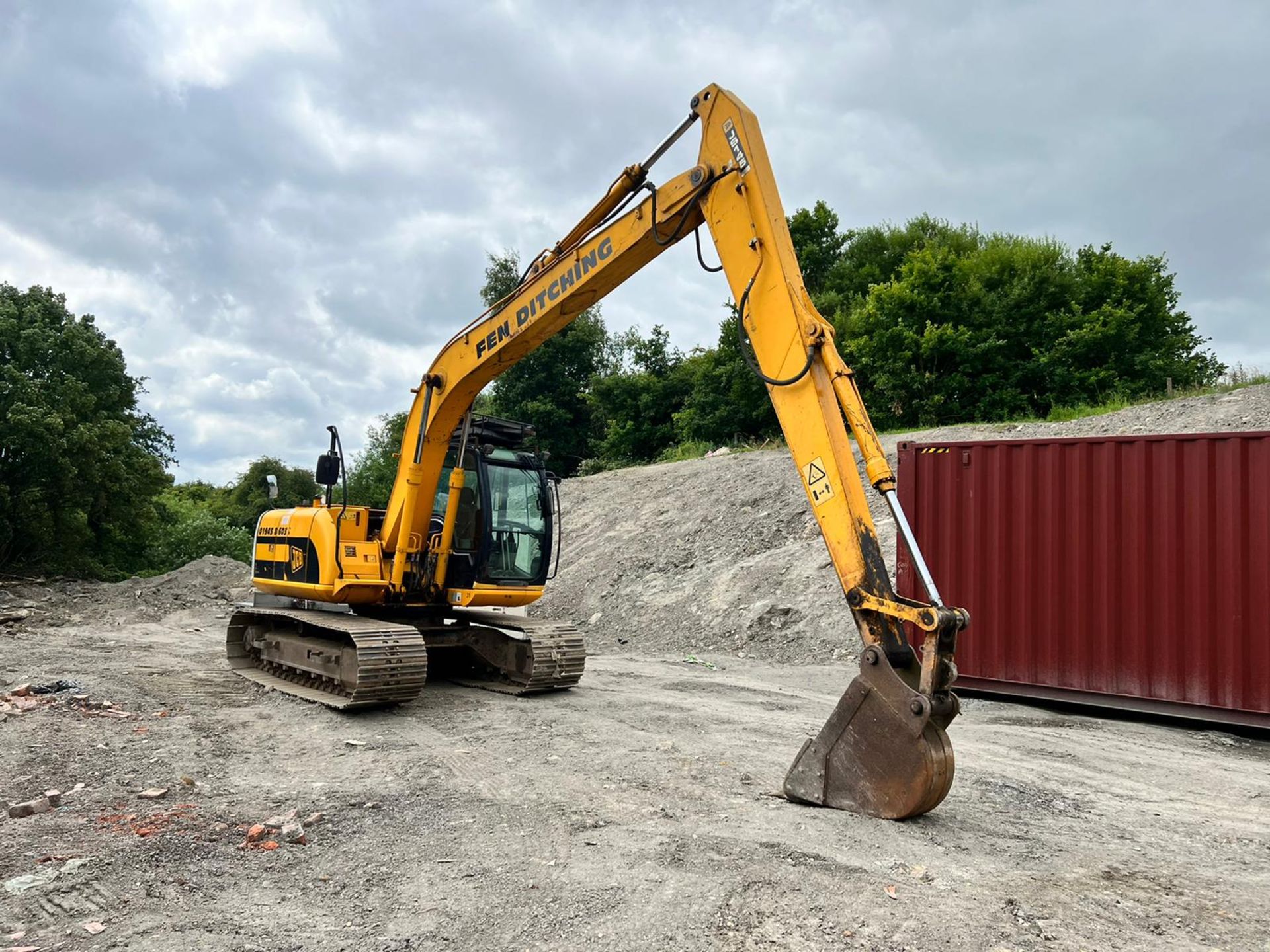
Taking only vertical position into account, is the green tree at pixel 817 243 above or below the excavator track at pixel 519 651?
above

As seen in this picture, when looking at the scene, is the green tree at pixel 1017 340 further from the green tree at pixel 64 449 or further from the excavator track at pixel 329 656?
the green tree at pixel 64 449

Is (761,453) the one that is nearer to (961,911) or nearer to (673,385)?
(673,385)

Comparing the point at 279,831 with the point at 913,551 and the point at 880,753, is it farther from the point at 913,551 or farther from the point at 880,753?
the point at 913,551

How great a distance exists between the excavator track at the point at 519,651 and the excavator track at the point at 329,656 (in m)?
0.91

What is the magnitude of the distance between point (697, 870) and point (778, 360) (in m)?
2.86

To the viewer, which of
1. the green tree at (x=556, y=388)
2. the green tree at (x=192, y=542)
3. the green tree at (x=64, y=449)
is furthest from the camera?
the green tree at (x=556, y=388)

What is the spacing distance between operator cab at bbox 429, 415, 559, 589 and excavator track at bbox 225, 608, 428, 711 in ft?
2.92

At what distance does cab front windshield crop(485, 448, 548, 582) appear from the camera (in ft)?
28.0

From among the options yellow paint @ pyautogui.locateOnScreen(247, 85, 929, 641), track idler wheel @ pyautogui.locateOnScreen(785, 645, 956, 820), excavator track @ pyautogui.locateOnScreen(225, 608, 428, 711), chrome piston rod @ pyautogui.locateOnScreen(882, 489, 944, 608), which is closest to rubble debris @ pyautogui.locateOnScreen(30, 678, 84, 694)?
excavator track @ pyautogui.locateOnScreen(225, 608, 428, 711)

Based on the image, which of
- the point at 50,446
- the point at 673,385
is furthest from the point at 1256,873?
the point at 673,385

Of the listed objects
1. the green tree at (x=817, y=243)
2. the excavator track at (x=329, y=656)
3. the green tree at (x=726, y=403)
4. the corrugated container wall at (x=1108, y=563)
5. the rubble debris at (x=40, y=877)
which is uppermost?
the green tree at (x=817, y=243)

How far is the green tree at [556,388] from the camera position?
35.2 meters

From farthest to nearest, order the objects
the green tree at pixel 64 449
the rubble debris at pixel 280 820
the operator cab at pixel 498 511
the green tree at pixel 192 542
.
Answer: the green tree at pixel 192 542 < the green tree at pixel 64 449 < the operator cab at pixel 498 511 < the rubble debris at pixel 280 820

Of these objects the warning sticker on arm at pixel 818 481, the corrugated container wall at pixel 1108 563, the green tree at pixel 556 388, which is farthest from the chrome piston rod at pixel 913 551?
the green tree at pixel 556 388
